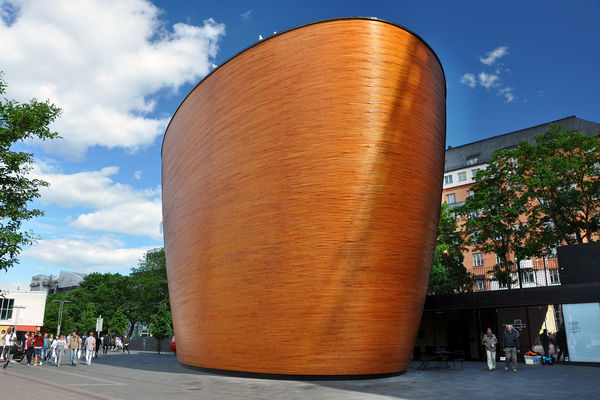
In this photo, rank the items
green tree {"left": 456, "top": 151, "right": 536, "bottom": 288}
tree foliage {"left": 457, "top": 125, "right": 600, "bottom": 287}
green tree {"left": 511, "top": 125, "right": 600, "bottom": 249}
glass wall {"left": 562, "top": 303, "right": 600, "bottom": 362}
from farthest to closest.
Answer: green tree {"left": 456, "top": 151, "right": 536, "bottom": 288}
tree foliage {"left": 457, "top": 125, "right": 600, "bottom": 287}
green tree {"left": 511, "top": 125, "right": 600, "bottom": 249}
glass wall {"left": 562, "top": 303, "right": 600, "bottom": 362}

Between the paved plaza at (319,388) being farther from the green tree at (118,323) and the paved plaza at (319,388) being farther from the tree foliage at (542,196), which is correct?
the green tree at (118,323)

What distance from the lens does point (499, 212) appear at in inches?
1032

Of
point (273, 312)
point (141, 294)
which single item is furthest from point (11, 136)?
point (141, 294)

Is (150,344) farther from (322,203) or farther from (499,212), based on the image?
(322,203)

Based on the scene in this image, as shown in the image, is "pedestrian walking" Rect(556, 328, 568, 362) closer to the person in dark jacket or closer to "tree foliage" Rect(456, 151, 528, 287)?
the person in dark jacket

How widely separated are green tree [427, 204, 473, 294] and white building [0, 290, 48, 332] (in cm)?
4929

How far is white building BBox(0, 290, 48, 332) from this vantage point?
53.2 metres

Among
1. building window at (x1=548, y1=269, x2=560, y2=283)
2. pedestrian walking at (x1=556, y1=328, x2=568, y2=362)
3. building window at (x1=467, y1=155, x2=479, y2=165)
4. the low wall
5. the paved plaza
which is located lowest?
the low wall

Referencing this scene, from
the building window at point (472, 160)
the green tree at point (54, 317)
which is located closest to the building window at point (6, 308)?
the green tree at point (54, 317)

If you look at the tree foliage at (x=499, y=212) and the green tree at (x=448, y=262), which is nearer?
the tree foliage at (x=499, y=212)

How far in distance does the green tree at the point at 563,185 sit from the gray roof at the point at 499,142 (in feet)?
50.2

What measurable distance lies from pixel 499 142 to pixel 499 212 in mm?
24004

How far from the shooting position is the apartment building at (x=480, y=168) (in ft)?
126

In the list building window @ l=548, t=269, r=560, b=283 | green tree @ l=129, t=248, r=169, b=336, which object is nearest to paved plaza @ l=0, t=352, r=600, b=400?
building window @ l=548, t=269, r=560, b=283
